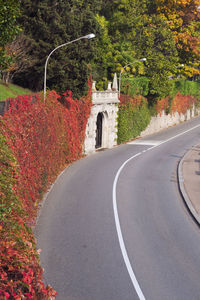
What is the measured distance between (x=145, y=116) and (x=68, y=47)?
2533 centimetres

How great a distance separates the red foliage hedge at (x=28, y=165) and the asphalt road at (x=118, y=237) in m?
1.41

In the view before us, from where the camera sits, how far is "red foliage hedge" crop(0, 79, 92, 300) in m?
9.48

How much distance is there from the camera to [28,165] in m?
18.9

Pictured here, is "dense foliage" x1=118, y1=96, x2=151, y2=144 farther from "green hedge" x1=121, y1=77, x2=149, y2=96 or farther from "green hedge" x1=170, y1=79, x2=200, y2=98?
"green hedge" x1=170, y1=79, x2=200, y2=98

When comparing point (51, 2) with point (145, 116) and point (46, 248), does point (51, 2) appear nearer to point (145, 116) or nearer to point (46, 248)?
point (46, 248)

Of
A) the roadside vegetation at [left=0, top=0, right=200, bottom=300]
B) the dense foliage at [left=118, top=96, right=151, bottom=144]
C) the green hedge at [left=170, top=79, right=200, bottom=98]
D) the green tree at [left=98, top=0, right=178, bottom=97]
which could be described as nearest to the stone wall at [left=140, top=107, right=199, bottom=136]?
the roadside vegetation at [left=0, top=0, right=200, bottom=300]

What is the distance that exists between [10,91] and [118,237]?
1573 centimetres

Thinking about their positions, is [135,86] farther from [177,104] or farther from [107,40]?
[177,104]

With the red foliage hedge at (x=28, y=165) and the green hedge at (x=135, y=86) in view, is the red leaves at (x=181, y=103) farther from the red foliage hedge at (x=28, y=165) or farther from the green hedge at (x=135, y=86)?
the red foliage hedge at (x=28, y=165)

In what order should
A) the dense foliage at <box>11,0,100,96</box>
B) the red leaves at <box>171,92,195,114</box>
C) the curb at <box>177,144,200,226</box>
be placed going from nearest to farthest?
the curb at <box>177,144,200,226</box> → the dense foliage at <box>11,0,100,96</box> → the red leaves at <box>171,92,195,114</box>

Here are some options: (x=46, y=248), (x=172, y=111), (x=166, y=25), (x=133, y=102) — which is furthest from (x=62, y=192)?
(x=172, y=111)

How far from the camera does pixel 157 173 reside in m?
→ 31.4

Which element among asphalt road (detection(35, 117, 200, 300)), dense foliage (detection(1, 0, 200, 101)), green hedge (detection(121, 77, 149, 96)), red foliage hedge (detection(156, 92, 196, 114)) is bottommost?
asphalt road (detection(35, 117, 200, 300))

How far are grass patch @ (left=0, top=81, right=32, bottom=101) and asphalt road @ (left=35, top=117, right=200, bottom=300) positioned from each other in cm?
671
